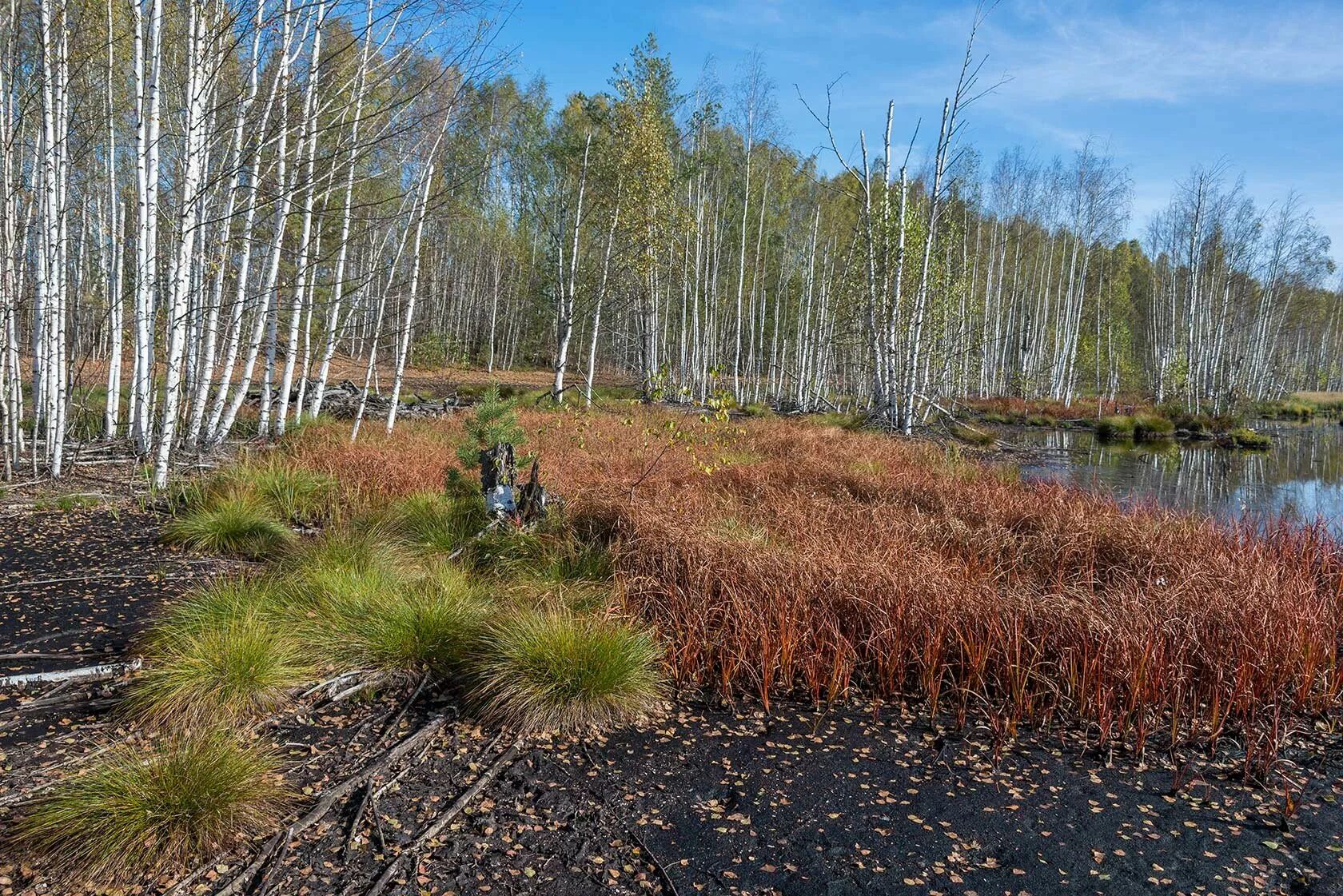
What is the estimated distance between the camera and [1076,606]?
4246mm

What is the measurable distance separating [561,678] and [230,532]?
3.69 m

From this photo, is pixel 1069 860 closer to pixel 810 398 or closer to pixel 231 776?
pixel 231 776

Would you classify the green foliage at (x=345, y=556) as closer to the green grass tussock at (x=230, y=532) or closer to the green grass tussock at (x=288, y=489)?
the green grass tussock at (x=230, y=532)

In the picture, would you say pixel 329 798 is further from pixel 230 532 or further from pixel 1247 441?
pixel 1247 441

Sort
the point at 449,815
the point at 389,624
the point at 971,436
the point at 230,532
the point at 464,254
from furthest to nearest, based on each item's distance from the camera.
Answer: the point at 464,254 → the point at 971,436 → the point at 230,532 → the point at 389,624 → the point at 449,815

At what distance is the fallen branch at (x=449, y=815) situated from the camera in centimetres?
241

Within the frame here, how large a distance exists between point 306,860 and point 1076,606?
12.5 ft

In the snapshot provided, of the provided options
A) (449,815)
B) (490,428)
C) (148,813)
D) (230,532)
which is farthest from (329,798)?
(230,532)

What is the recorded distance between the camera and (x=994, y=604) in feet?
14.2

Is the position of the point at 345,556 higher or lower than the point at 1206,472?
lower

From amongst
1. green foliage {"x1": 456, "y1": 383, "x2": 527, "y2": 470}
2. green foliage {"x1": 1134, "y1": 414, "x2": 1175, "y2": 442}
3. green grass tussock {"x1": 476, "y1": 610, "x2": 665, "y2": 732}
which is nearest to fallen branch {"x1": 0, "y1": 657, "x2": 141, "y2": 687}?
green grass tussock {"x1": 476, "y1": 610, "x2": 665, "y2": 732}

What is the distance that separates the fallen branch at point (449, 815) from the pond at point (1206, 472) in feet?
22.6

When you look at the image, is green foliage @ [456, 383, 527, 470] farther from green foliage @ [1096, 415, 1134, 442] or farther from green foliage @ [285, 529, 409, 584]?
green foliage @ [1096, 415, 1134, 442]

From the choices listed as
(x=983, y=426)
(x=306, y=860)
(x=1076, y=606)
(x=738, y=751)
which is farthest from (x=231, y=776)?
(x=983, y=426)
